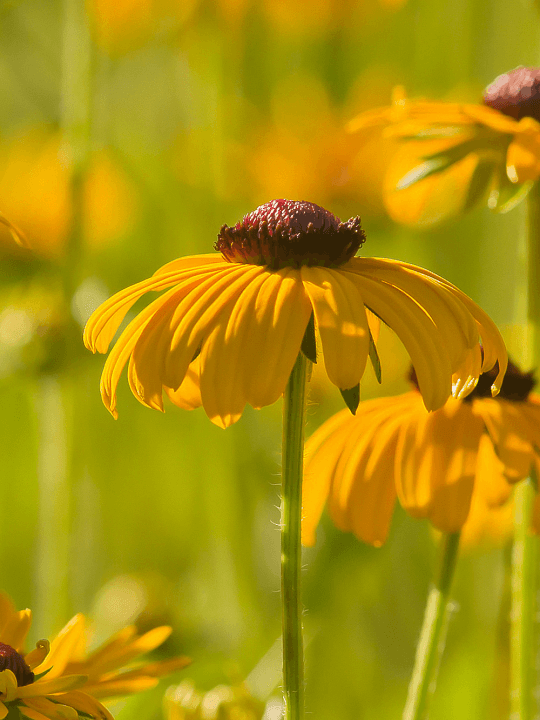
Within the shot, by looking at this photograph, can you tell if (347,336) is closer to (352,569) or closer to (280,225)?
(280,225)

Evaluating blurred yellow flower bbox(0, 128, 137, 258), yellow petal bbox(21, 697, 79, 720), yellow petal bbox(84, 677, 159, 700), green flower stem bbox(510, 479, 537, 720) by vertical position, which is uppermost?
blurred yellow flower bbox(0, 128, 137, 258)

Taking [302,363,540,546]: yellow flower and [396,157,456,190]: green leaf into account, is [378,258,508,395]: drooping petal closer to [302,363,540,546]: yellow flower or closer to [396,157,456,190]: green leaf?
[302,363,540,546]: yellow flower

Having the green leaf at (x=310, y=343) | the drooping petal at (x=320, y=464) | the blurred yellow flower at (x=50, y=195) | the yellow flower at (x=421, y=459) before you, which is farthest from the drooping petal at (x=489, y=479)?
the blurred yellow flower at (x=50, y=195)

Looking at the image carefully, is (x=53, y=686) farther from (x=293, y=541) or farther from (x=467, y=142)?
(x=467, y=142)

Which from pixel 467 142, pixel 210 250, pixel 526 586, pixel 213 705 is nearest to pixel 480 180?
pixel 467 142

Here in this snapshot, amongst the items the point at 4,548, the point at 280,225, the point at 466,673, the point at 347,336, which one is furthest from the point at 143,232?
the point at 347,336

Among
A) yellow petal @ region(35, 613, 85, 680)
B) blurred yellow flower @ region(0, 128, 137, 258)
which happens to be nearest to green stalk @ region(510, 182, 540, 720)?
yellow petal @ region(35, 613, 85, 680)

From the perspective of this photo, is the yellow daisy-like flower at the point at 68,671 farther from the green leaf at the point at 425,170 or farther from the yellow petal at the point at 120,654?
the green leaf at the point at 425,170
